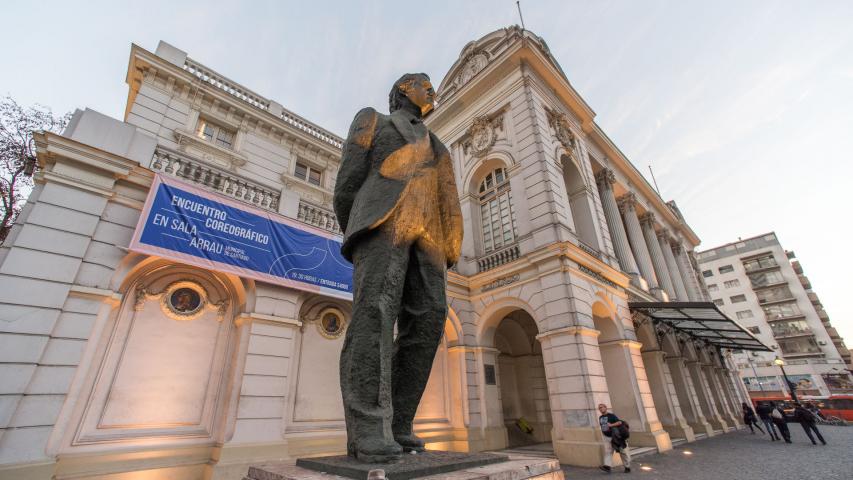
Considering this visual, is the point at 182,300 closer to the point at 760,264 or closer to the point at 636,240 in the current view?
the point at 636,240

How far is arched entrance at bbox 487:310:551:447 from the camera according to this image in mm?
13163

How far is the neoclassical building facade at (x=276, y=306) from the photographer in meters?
5.82

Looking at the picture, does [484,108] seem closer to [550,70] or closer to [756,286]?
[550,70]

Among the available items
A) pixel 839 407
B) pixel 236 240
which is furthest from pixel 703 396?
pixel 236 240

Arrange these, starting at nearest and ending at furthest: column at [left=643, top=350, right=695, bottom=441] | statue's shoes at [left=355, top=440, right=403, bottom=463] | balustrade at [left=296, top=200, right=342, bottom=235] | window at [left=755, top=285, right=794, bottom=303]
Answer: statue's shoes at [left=355, top=440, right=403, bottom=463] < balustrade at [left=296, top=200, right=342, bottom=235] < column at [left=643, top=350, right=695, bottom=441] < window at [left=755, top=285, right=794, bottom=303]

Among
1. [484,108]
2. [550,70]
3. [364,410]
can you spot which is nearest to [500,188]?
[484,108]

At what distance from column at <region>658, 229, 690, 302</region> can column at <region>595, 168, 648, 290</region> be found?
6.33 metres

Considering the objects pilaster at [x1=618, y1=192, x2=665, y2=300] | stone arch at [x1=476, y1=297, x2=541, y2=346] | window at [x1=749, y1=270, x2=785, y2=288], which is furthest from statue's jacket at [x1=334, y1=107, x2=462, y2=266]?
window at [x1=749, y1=270, x2=785, y2=288]

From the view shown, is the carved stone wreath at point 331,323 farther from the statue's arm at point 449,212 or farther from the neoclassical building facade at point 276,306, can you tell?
the statue's arm at point 449,212

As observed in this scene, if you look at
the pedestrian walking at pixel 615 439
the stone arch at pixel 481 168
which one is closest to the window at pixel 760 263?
the stone arch at pixel 481 168

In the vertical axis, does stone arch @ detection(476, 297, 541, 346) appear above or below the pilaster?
below

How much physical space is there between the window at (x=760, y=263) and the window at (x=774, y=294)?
3216 millimetres

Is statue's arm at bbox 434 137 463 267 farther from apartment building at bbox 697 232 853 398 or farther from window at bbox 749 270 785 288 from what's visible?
window at bbox 749 270 785 288

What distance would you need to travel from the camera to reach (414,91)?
3.18 metres
